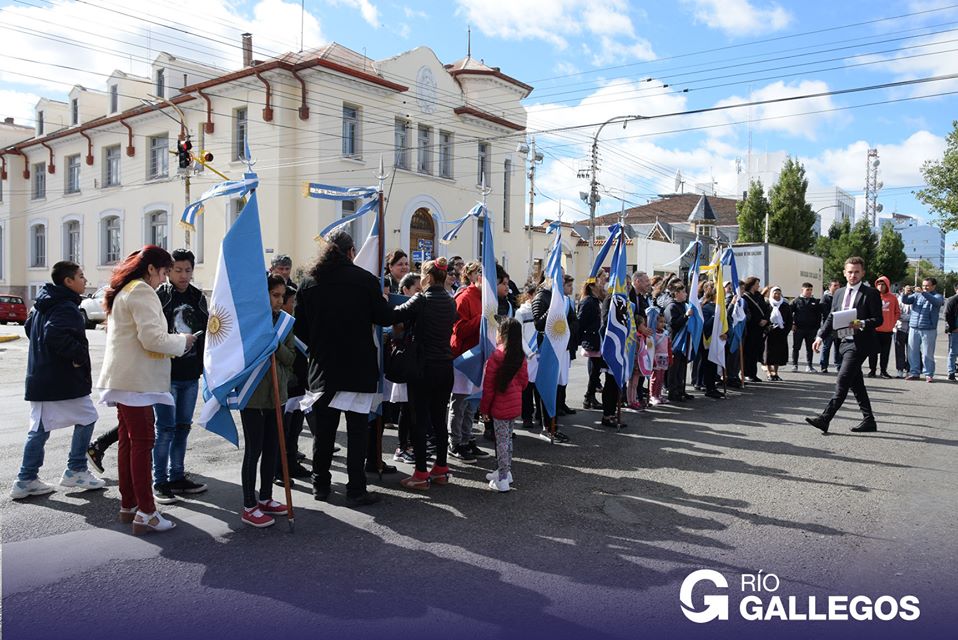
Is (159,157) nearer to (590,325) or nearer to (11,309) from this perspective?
(11,309)

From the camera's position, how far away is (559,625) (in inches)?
141

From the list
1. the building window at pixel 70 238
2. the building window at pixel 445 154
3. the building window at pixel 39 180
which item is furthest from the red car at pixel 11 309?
the building window at pixel 445 154

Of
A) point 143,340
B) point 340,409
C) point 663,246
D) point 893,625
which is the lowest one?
point 893,625

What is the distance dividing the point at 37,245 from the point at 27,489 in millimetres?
41799

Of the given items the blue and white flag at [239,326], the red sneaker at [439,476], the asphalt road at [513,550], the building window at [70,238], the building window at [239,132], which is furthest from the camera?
the building window at [70,238]

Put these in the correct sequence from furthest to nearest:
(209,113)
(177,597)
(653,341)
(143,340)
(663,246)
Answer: (663,246) → (209,113) → (653,341) → (143,340) → (177,597)

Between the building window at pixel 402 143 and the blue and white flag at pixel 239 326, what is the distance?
24.9m

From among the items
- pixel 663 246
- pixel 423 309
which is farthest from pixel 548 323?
pixel 663 246

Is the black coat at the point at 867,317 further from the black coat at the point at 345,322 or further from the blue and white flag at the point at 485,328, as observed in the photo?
the black coat at the point at 345,322

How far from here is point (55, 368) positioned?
5.51 metres

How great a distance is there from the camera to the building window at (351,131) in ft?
89.4

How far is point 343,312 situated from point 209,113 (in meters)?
26.0

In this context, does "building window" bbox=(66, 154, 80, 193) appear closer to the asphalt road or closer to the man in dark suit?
the asphalt road

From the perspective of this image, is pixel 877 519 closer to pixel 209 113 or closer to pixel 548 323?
pixel 548 323
